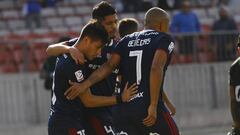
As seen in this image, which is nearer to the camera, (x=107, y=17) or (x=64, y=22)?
(x=107, y=17)

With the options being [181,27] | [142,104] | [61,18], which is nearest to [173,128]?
[142,104]

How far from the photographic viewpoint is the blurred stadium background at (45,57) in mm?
17109

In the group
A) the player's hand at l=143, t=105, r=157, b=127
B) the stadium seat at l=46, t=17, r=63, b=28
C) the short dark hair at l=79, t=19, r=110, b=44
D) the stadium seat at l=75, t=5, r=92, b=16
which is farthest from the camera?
the stadium seat at l=75, t=5, r=92, b=16

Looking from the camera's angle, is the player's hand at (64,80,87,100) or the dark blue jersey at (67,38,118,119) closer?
the player's hand at (64,80,87,100)

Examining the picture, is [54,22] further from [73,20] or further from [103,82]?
[103,82]

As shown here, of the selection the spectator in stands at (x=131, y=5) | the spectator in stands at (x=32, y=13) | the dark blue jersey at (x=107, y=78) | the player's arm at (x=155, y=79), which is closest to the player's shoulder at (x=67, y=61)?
the dark blue jersey at (x=107, y=78)

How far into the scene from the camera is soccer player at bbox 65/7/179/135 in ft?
28.2

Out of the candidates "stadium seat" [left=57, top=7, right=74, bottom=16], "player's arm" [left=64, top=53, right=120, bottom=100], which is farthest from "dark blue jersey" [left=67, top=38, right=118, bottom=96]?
"stadium seat" [left=57, top=7, right=74, bottom=16]

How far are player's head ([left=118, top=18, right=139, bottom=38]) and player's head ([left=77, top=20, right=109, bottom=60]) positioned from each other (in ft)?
5.03

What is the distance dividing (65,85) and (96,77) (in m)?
0.35

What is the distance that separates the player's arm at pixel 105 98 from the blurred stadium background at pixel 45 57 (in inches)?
330

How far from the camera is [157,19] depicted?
8922mm

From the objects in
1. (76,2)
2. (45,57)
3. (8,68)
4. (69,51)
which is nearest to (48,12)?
(76,2)

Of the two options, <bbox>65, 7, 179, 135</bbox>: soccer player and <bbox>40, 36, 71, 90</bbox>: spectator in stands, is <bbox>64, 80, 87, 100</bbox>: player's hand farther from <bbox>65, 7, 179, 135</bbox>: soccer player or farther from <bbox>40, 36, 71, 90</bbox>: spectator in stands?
<bbox>40, 36, 71, 90</bbox>: spectator in stands
